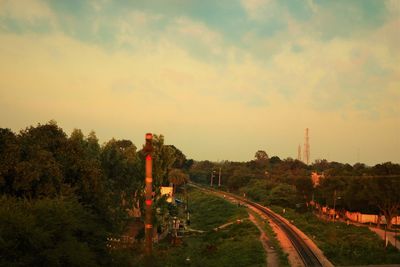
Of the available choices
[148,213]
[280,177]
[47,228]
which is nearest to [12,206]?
[47,228]

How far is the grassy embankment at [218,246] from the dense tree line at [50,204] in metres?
6.35

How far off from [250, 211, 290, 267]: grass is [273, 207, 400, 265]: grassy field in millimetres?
6042

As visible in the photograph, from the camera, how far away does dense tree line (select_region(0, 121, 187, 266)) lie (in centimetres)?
1931

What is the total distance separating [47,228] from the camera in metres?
21.5

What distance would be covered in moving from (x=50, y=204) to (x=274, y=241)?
1813 inches

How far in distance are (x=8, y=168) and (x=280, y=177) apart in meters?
140

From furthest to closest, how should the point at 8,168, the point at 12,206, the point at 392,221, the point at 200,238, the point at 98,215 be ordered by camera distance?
the point at 392,221, the point at 200,238, the point at 98,215, the point at 8,168, the point at 12,206

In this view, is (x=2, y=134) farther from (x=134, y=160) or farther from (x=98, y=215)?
(x=134, y=160)

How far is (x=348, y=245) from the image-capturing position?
58.3 metres

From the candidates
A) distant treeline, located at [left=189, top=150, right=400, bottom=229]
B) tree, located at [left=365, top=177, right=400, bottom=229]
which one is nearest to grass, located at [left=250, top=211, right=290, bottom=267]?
distant treeline, located at [left=189, top=150, right=400, bottom=229]

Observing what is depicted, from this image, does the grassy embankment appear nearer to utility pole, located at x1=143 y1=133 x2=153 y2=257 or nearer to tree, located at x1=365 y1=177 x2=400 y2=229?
utility pole, located at x1=143 y1=133 x2=153 y2=257

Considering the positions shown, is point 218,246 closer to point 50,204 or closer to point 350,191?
point 50,204

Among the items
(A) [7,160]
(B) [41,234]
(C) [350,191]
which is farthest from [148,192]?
(C) [350,191]

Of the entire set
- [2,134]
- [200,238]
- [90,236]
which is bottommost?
[200,238]
